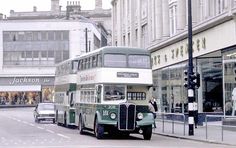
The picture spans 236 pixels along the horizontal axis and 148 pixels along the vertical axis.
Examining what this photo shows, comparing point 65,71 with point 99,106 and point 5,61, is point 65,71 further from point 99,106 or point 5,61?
point 5,61

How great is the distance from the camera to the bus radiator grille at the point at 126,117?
88.0ft

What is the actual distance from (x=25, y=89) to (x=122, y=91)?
71.4 m

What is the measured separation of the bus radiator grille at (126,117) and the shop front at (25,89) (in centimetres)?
7070

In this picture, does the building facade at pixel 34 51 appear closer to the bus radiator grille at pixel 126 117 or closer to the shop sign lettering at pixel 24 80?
the shop sign lettering at pixel 24 80

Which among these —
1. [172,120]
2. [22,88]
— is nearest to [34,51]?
[22,88]

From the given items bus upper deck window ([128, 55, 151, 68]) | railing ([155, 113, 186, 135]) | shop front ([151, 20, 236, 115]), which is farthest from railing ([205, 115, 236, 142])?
shop front ([151, 20, 236, 115])

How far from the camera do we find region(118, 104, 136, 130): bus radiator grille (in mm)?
26828

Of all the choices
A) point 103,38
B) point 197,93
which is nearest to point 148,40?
point 197,93

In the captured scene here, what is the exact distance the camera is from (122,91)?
27375 mm

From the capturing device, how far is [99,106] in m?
27.5

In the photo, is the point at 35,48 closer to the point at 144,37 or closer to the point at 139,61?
the point at 144,37

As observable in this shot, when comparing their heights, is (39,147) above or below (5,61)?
below

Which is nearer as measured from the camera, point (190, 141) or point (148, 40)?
point (190, 141)

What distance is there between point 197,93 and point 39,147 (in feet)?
66.1
